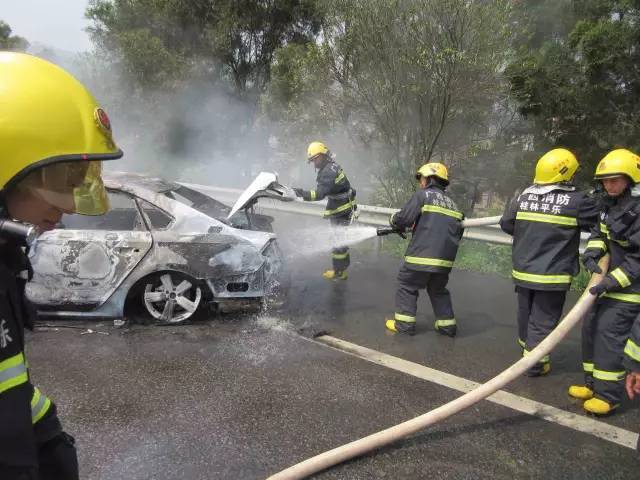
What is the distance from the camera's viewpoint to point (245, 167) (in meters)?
14.9

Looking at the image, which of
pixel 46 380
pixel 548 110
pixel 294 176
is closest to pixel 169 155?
pixel 294 176

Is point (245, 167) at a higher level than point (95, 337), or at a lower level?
higher

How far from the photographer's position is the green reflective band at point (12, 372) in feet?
3.66

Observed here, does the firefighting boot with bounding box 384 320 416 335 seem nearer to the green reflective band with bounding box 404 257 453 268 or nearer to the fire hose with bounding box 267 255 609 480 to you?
the green reflective band with bounding box 404 257 453 268

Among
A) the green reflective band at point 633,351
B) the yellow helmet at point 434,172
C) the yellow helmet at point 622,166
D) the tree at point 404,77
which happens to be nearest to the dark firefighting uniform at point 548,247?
the yellow helmet at point 622,166

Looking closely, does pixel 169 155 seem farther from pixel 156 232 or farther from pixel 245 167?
pixel 156 232

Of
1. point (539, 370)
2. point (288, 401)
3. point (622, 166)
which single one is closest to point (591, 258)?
point (622, 166)

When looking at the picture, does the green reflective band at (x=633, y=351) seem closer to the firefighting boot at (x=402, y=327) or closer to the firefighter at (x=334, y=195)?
the firefighting boot at (x=402, y=327)

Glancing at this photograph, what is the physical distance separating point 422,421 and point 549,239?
6.14 ft

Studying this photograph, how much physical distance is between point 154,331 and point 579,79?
24.7ft

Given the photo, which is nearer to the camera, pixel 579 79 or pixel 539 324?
pixel 539 324

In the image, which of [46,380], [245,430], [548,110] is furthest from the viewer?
[548,110]

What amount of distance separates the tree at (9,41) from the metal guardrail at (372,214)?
48.1 feet

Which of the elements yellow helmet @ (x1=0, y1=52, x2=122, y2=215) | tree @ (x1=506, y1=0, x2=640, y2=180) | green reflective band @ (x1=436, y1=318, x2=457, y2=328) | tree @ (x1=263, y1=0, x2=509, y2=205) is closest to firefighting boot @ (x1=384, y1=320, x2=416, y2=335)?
green reflective band @ (x1=436, y1=318, x2=457, y2=328)
